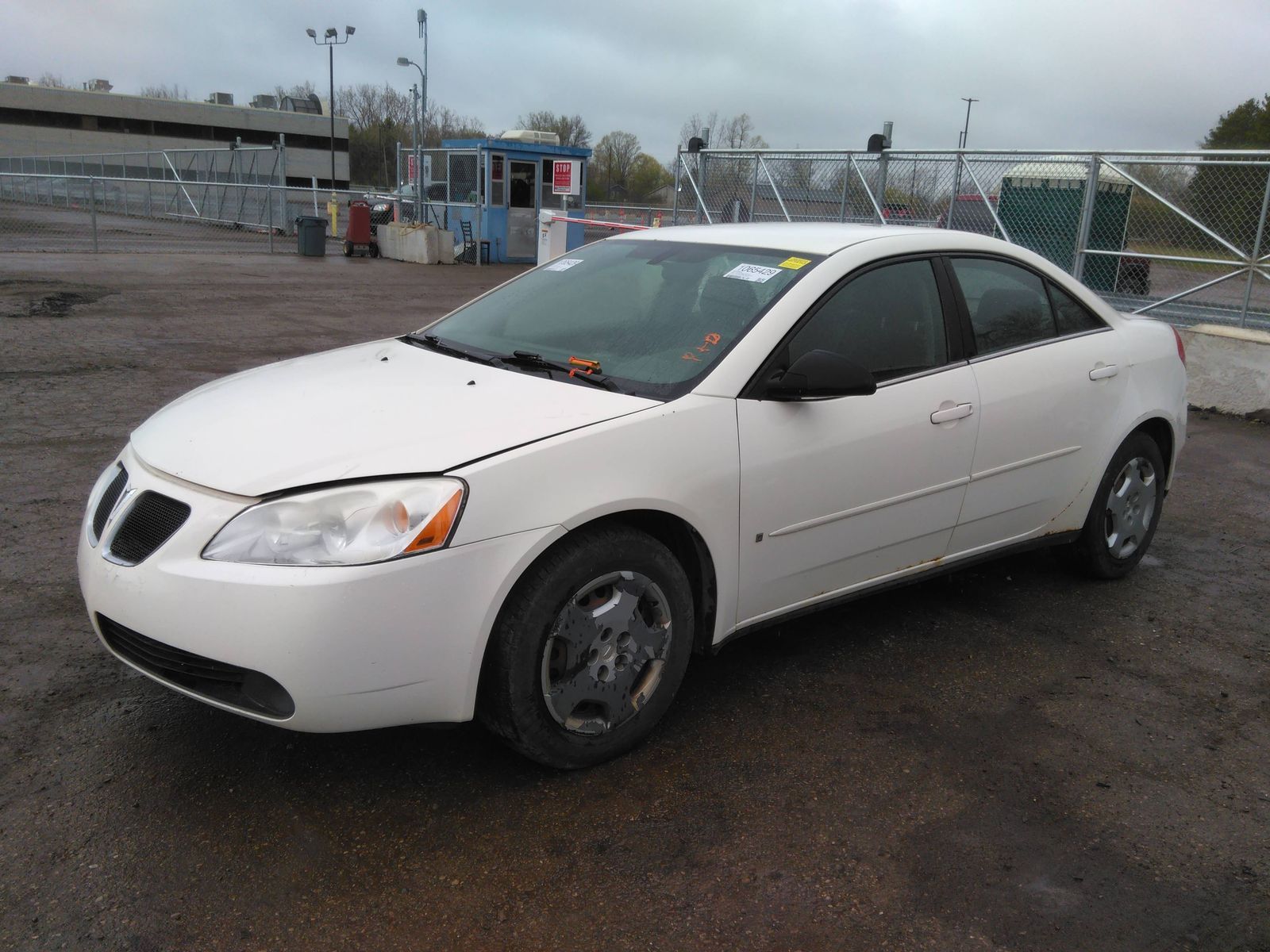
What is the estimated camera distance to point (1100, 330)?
183 inches

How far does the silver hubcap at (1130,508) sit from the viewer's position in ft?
15.7

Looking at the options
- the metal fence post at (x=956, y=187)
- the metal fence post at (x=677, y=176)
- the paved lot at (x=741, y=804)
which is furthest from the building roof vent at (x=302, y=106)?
→ the paved lot at (x=741, y=804)

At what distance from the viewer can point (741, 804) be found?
9.82ft

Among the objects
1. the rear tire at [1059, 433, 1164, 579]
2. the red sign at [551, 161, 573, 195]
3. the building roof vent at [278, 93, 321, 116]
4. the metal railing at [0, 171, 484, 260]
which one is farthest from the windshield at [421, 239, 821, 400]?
the building roof vent at [278, 93, 321, 116]

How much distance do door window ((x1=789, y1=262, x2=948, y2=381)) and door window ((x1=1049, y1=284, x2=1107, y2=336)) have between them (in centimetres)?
81

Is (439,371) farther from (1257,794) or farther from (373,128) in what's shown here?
(373,128)

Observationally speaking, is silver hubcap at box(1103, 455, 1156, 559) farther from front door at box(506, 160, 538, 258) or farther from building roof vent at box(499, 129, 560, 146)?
building roof vent at box(499, 129, 560, 146)

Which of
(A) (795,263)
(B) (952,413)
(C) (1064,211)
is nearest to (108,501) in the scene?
(A) (795,263)

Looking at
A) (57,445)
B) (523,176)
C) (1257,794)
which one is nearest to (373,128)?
(523,176)

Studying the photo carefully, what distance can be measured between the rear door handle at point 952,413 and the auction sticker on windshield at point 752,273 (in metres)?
0.79

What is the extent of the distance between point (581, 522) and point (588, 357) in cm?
86

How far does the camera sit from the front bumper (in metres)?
2.56

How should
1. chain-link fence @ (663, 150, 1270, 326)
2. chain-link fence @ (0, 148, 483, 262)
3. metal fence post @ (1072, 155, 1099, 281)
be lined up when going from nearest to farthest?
chain-link fence @ (663, 150, 1270, 326)
metal fence post @ (1072, 155, 1099, 281)
chain-link fence @ (0, 148, 483, 262)

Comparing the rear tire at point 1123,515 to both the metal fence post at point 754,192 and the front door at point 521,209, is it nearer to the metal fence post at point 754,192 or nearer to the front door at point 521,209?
the metal fence post at point 754,192
